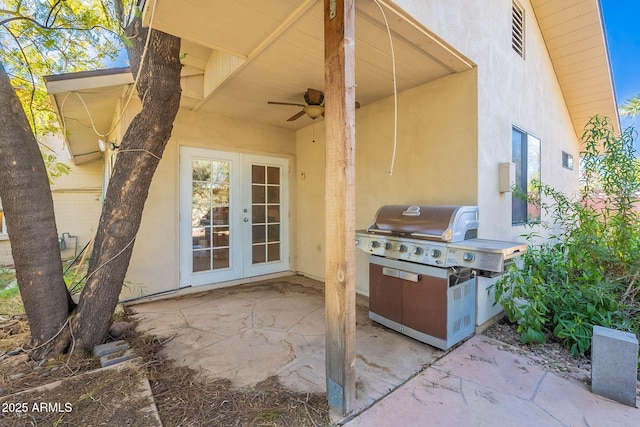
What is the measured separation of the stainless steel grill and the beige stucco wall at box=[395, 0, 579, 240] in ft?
2.17

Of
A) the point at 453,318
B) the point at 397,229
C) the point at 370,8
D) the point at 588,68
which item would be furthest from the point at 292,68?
the point at 588,68

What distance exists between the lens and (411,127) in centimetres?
358

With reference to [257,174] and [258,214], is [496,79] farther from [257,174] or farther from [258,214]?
[258,214]

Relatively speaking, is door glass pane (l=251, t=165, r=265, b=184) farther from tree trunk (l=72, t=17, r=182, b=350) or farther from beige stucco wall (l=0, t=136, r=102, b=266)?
beige stucco wall (l=0, t=136, r=102, b=266)

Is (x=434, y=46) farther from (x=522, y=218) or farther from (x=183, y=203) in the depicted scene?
(x=183, y=203)

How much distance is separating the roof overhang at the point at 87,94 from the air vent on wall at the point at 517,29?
5228 millimetres

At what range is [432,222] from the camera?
273 cm

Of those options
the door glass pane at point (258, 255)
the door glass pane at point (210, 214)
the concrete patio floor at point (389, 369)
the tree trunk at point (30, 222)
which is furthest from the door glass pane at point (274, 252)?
the tree trunk at point (30, 222)

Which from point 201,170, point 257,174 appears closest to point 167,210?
point 201,170

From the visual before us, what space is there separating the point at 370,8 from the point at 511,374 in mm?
3152

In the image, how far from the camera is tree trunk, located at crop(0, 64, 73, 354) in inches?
89.1

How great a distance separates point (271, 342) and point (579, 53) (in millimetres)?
6832

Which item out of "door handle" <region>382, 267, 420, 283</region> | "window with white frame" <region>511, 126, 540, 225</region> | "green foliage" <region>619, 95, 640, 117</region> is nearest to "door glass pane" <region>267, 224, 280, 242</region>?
"door handle" <region>382, 267, 420, 283</region>

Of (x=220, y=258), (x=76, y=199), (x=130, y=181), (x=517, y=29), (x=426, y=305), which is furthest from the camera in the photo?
(x=76, y=199)
